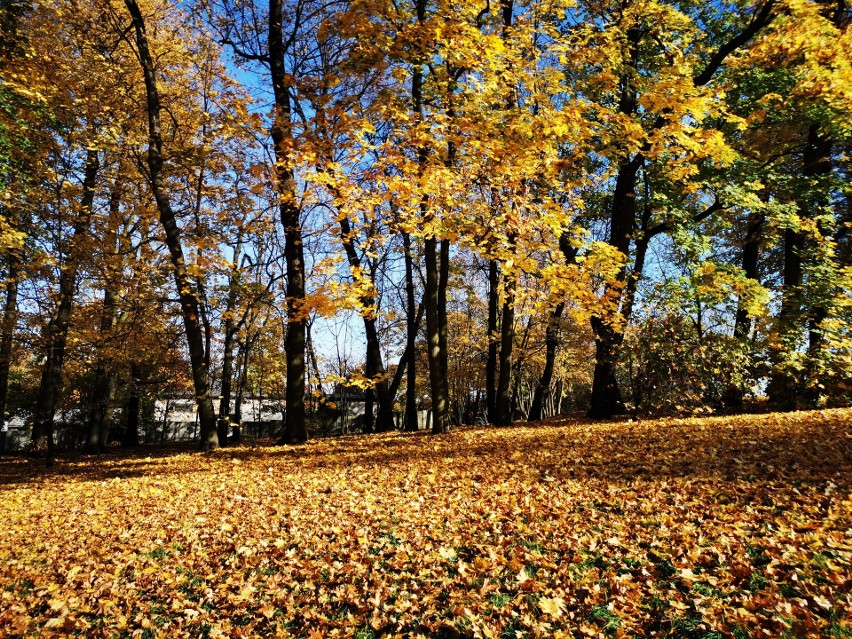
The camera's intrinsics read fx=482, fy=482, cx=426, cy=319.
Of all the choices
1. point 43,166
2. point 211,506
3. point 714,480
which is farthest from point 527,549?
point 43,166

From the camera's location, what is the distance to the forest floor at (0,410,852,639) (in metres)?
3.71

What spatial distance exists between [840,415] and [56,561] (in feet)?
43.2

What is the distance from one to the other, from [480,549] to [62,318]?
1415 cm

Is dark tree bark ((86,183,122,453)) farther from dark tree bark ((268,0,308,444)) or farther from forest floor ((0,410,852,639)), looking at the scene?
forest floor ((0,410,852,639))

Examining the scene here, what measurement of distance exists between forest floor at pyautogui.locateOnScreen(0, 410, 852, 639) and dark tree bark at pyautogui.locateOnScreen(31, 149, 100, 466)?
15.7ft

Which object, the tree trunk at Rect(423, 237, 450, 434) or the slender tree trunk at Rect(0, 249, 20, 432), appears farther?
the slender tree trunk at Rect(0, 249, 20, 432)

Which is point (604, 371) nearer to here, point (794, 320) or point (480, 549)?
point (794, 320)

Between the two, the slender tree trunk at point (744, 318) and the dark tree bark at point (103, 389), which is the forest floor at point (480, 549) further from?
the dark tree bark at point (103, 389)

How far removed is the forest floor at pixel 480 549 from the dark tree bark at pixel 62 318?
15.7ft

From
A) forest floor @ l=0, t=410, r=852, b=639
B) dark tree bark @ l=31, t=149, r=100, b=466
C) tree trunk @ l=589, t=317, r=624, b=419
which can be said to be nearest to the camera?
forest floor @ l=0, t=410, r=852, b=639

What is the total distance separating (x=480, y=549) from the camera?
16.0 ft

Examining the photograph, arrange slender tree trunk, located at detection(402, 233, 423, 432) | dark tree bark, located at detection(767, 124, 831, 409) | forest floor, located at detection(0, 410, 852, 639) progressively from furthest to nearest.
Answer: slender tree trunk, located at detection(402, 233, 423, 432), dark tree bark, located at detection(767, 124, 831, 409), forest floor, located at detection(0, 410, 852, 639)

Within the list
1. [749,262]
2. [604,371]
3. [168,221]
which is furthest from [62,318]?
[749,262]

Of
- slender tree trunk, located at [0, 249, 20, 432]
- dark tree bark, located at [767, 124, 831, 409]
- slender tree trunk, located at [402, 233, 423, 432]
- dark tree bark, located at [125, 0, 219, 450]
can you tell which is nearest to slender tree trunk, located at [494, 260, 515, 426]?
slender tree trunk, located at [402, 233, 423, 432]
